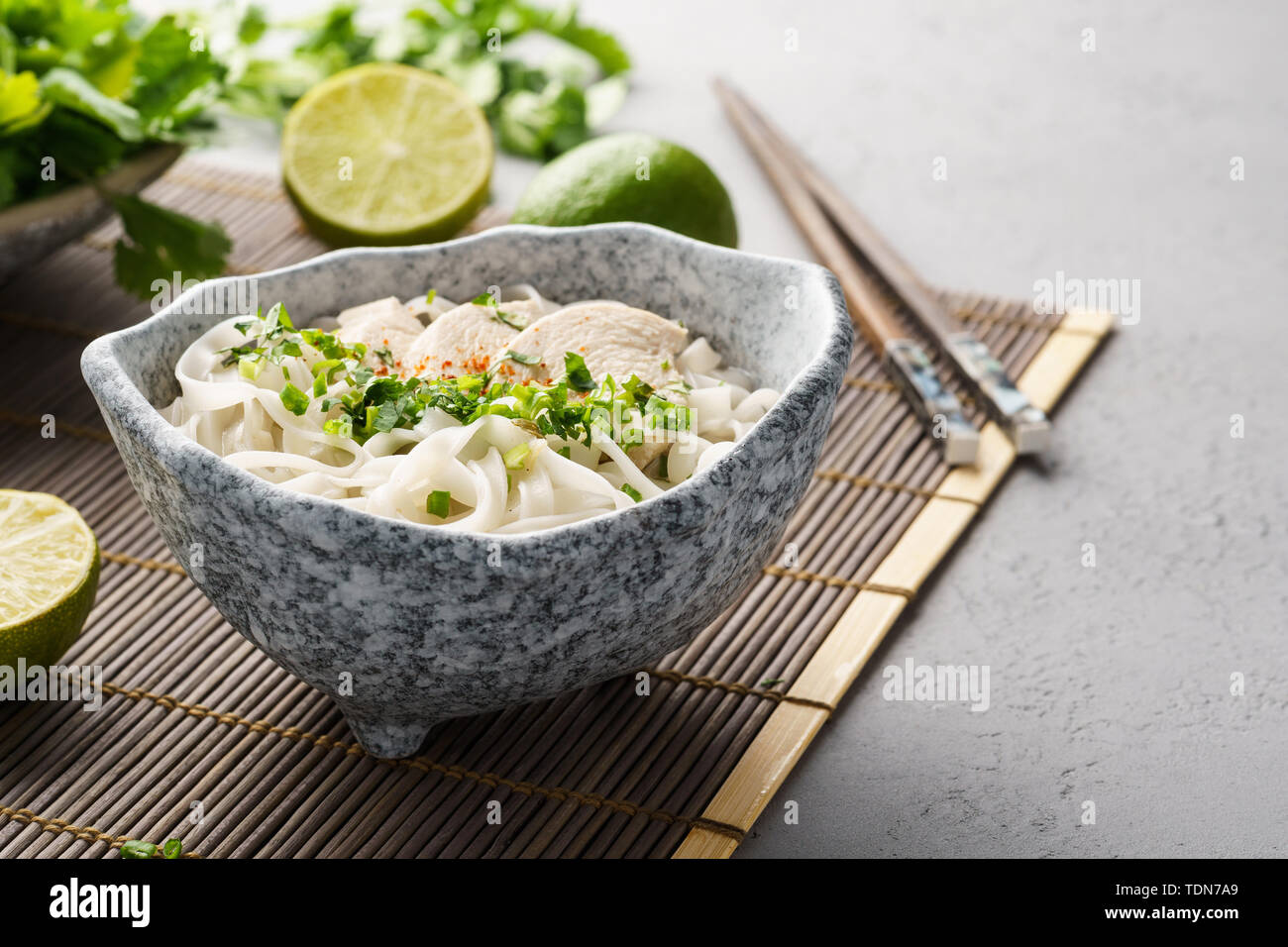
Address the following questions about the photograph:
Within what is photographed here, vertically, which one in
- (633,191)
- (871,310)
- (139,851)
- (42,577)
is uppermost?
(633,191)

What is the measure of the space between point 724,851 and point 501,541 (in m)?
0.46

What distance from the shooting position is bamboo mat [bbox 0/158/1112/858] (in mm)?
1448

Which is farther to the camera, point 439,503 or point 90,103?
point 90,103

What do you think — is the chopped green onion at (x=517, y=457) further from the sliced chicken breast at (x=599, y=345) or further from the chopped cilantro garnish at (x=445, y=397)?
the sliced chicken breast at (x=599, y=345)

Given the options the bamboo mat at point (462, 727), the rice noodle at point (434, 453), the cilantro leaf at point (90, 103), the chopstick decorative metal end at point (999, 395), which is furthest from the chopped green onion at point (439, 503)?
the cilantro leaf at point (90, 103)

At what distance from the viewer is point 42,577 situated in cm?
158

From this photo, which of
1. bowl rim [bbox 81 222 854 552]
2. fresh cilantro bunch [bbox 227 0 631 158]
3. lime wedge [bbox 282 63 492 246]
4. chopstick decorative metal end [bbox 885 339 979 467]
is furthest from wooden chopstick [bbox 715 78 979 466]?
lime wedge [bbox 282 63 492 246]

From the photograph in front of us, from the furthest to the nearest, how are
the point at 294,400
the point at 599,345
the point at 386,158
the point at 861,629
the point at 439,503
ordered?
the point at 386,158
the point at 861,629
the point at 599,345
the point at 294,400
the point at 439,503

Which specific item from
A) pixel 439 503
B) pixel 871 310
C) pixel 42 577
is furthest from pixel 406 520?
pixel 871 310

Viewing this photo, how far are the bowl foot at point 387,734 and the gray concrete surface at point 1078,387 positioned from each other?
39cm

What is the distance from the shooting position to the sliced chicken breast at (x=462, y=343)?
153 cm

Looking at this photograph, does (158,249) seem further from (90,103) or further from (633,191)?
(633,191)

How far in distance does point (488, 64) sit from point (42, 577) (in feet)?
6.09

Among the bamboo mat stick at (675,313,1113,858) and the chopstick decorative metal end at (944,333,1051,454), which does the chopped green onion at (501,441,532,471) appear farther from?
the chopstick decorative metal end at (944,333,1051,454)
